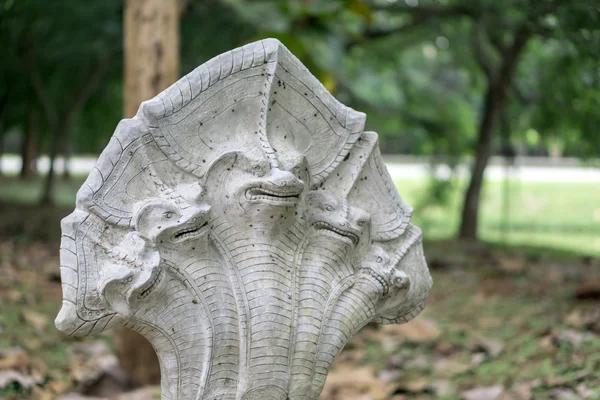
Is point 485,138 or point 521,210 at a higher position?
point 485,138

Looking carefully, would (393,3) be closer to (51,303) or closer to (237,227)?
(51,303)

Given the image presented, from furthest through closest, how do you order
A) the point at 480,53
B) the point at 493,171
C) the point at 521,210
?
the point at 493,171, the point at 521,210, the point at 480,53

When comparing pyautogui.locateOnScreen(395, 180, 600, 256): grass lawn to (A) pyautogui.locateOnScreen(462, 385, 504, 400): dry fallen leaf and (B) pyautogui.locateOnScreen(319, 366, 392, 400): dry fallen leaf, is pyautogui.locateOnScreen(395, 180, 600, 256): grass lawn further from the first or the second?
(A) pyautogui.locateOnScreen(462, 385, 504, 400): dry fallen leaf

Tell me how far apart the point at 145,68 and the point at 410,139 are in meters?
7.64

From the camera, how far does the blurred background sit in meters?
3.43

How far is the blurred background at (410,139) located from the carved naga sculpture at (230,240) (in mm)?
1327

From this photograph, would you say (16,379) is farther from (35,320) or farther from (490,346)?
(490,346)

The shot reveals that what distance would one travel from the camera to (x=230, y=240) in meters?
1.90

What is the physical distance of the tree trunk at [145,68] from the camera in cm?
358

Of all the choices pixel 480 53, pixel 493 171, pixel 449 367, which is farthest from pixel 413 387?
pixel 493 171

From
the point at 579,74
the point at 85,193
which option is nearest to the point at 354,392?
the point at 85,193

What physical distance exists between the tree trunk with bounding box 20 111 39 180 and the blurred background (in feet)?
0.29

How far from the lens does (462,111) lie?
30.2 ft

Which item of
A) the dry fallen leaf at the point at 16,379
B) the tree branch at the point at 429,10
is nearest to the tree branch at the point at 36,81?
the tree branch at the point at 429,10
